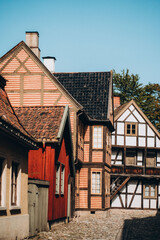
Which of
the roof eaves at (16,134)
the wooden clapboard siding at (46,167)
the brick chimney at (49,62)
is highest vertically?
the brick chimney at (49,62)

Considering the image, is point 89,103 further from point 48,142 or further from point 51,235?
point 51,235

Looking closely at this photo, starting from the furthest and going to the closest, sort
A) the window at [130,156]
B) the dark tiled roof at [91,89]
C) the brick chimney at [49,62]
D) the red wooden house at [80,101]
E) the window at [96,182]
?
1. the window at [130,156]
2. the brick chimney at [49,62]
3. the window at [96,182]
4. the dark tiled roof at [91,89]
5. the red wooden house at [80,101]

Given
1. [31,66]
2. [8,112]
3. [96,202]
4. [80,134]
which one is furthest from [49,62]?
[8,112]

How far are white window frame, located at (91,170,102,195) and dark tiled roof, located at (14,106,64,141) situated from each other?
36.6 feet

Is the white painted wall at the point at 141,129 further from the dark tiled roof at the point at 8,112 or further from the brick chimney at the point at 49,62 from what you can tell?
the dark tiled roof at the point at 8,112

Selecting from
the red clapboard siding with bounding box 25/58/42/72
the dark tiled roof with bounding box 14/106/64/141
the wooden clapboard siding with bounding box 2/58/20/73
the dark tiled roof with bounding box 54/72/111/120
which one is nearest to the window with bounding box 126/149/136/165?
the dark tiled roof with bounding box 54/72/111/120

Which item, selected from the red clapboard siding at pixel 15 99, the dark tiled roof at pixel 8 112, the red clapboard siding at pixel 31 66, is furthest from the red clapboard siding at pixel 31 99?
the dark tiled roof at pixel 8 112

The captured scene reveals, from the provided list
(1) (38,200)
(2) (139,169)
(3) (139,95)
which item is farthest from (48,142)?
(3) (139,95)

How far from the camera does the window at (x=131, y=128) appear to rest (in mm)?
37875

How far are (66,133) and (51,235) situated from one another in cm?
604

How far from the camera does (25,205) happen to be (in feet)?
48.2

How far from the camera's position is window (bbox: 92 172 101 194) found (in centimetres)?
3016

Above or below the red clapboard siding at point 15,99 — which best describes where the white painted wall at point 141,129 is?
below

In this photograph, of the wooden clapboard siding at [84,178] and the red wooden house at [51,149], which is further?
the wooden clapboard siding at [84,178]
